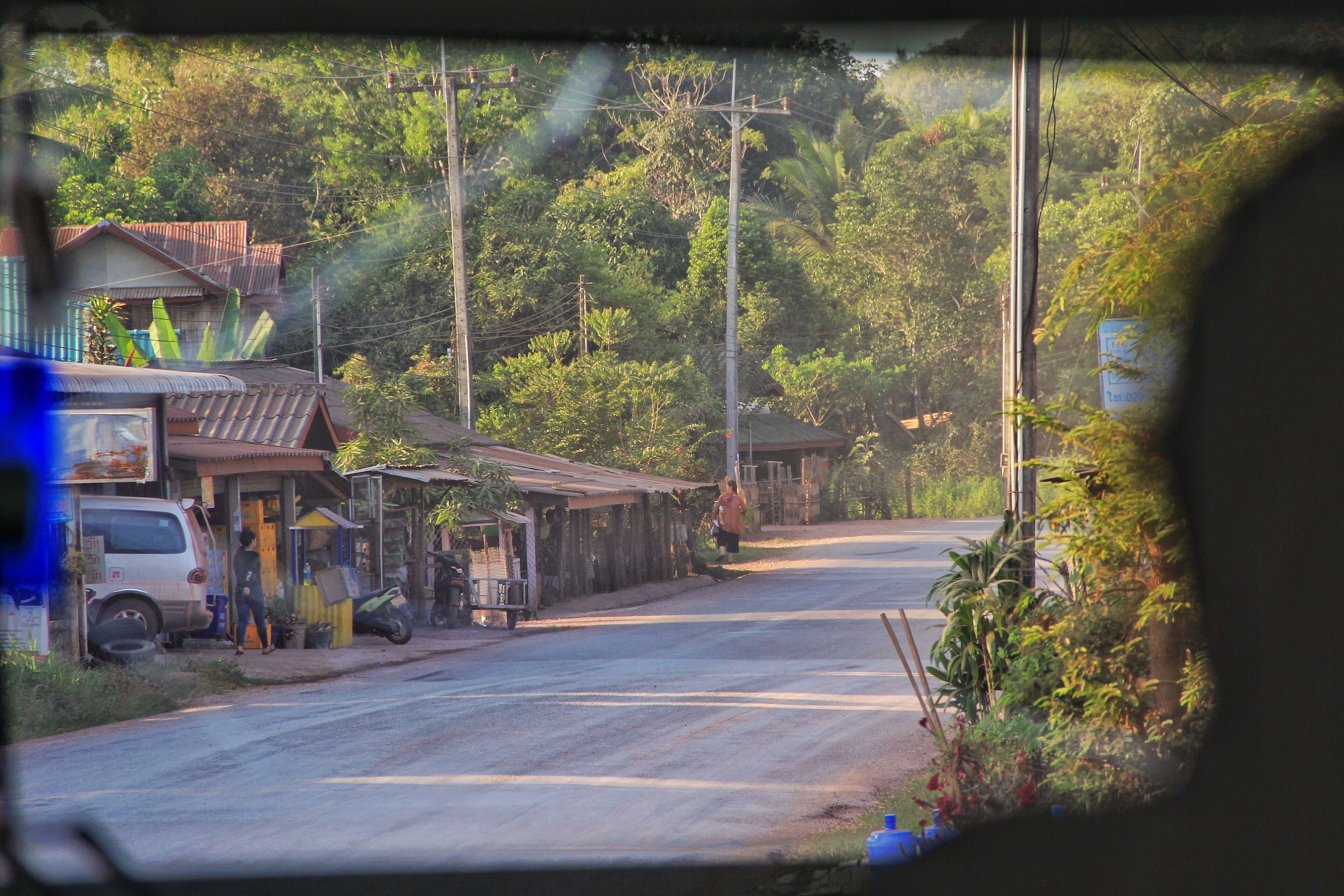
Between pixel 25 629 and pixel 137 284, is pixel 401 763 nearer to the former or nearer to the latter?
pixel 25 629

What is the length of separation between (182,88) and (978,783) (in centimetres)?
2883

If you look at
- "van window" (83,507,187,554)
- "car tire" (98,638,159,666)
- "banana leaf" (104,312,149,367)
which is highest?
"banana leaf" (104,312,149,367)

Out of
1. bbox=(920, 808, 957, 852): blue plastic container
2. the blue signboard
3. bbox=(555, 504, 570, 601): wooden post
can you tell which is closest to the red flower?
bbox=(920, 808, 957, 852): blue plastic container

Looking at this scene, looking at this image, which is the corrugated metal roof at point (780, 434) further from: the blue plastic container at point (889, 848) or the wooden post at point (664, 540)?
the blue plastic container at point (889, 848)

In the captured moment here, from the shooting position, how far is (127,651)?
1219cm

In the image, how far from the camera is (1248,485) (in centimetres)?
635

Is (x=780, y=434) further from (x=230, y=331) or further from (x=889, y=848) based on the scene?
(x=889, y=848)

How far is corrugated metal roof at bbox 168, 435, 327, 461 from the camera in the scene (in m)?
15.6

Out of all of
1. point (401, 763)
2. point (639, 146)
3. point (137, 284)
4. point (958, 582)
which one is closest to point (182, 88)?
point (137, 284)

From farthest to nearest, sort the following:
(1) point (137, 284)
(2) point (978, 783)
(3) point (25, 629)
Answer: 1. (1) point (137, 284)
2. (3) point (25, 629)
3. (2) point (978, 783)

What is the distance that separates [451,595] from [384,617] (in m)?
2.49

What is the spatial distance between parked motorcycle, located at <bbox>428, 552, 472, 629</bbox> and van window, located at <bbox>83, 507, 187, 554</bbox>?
4.74m

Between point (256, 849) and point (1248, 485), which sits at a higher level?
point (1248, 485)

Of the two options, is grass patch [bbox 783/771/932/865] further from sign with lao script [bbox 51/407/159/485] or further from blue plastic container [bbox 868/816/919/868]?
sign with lao script [bbox 51/407/159/485]
